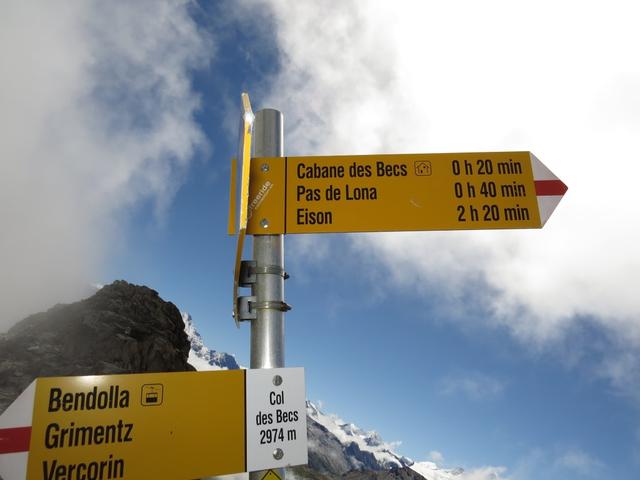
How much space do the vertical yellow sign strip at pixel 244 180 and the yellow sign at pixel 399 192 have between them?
0.50 m

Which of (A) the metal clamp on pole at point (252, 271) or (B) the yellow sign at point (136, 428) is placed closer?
(B) the yellow sign at point (136, 428)

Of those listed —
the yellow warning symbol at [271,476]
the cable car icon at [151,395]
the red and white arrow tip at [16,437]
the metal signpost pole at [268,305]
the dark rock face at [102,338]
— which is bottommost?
the yellow warning symbol at [271,476]

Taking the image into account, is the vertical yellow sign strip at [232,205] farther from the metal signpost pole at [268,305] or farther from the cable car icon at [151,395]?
the cable car icon at [151,395]

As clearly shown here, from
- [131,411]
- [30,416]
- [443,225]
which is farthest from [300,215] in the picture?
[30,416]

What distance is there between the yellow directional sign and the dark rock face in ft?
426

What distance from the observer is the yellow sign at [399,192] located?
4.74m

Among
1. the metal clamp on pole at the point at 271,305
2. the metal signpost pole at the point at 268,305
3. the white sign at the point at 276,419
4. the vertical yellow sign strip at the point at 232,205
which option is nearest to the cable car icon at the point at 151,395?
the white sign at the point at 276,419

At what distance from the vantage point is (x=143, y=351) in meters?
134

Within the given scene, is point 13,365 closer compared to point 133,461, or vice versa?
point 133,461

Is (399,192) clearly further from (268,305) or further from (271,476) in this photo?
(271,476)

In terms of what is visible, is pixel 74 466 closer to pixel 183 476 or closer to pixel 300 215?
pixel 183 476

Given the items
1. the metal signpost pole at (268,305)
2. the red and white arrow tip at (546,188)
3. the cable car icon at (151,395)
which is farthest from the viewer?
the red and white arrow tip at (546,188)

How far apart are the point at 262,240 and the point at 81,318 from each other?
6000 inches

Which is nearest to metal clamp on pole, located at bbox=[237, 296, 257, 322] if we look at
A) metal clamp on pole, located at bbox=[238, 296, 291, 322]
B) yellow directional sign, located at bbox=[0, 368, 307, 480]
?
metal clamp on pole, located at bbox=[238, 296, 291, 322]
